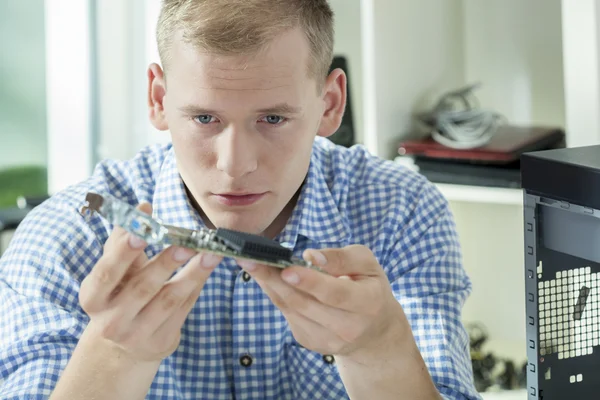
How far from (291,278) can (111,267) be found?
18 centimetres

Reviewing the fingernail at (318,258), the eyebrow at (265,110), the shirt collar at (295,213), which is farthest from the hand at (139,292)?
the shirt collar at (295,213)

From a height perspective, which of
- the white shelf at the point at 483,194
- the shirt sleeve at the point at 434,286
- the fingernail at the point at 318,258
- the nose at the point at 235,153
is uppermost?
the nose at the point at 235,153

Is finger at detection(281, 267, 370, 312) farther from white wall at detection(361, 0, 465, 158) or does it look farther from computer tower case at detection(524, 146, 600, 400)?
white wall at detection(361, 0, 465, 158)

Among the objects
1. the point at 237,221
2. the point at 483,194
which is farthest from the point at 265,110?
the point at 483,194

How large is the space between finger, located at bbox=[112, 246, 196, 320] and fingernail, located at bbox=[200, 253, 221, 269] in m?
0.02

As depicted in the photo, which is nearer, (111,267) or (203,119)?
(111,267)

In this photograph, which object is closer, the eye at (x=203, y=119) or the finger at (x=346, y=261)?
the finger at (x=346, y=261)

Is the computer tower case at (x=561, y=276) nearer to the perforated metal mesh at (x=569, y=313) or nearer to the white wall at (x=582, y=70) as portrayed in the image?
the perforated metal mesh at (x=569, y=313)

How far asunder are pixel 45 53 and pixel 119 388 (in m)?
1.43

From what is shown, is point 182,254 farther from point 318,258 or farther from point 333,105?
point 333,105

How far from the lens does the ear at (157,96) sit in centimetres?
128

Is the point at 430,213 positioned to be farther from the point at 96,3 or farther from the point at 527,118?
the point at 96,3

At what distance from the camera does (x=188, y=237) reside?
89 centimetres

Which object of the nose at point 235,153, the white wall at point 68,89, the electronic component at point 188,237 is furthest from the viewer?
the white wall at point 68,89
